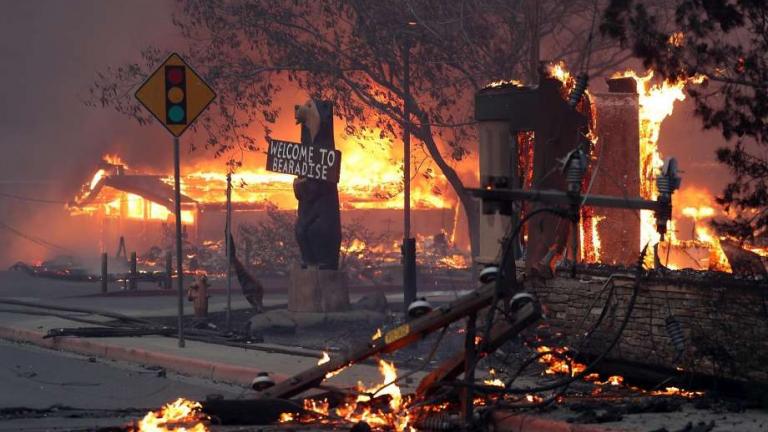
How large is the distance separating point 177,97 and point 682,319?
7.27m

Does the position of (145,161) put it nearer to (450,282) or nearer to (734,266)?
(450,282)

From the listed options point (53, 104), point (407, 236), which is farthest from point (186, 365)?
point (53, 104)

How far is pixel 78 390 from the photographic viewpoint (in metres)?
12.3

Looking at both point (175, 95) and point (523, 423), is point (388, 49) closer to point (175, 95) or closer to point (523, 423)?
point (175, 95)

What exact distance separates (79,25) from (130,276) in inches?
1176

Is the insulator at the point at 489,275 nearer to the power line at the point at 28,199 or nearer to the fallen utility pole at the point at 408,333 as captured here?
the fallen utility pole at the point at 408,333

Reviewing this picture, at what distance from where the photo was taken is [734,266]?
424 inches

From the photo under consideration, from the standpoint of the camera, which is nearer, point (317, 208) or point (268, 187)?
point (317, 208)

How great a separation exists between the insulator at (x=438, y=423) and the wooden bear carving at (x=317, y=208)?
38.6ft

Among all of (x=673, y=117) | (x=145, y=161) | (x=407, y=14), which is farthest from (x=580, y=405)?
(x=145, y=161)

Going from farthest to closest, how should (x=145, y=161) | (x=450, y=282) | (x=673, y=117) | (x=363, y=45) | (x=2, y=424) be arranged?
1. (x=145, y=161)
2. (x=673, y=117)
3. (x=450, y=282)
4. (x=363, y=45)
5. (x=2, y=424)

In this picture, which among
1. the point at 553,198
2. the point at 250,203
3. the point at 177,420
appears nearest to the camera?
the point at 553,198

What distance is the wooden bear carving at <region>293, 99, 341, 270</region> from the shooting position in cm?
2075

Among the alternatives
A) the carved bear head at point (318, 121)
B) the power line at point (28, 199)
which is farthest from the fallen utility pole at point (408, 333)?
the power line at point (28, 199)
